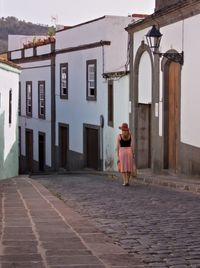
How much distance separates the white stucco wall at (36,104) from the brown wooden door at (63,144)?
122 centimetres

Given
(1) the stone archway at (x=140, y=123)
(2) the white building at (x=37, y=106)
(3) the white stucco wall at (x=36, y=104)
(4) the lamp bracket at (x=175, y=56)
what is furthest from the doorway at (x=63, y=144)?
(4) the lamp bracket at (x=175, y=56)

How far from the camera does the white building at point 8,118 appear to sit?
20297 millimetres

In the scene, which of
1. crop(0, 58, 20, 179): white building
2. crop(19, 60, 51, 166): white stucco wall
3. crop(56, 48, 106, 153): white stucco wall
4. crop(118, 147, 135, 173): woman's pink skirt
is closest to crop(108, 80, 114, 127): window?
crop(56, 48, 106, 153): white stucco wall

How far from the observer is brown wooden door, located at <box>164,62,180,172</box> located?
50.8 feet

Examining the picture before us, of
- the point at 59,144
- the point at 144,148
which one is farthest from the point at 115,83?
the point at 59,144

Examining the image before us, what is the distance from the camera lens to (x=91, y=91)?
2475 centimetres

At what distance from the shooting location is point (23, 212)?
8789 mm

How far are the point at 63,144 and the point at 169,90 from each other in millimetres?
12784

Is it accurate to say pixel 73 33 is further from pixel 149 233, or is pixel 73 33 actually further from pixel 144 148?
pixel 149 233

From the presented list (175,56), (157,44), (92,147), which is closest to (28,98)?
(92,147)

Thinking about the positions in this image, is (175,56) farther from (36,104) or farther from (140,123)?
(36,104)

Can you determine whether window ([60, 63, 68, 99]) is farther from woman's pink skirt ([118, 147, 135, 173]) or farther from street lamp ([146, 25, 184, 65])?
woman's pink skirt ([118, 147, 135, 173])

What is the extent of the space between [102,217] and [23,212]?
3.84 ft

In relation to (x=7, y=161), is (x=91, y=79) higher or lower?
higher
